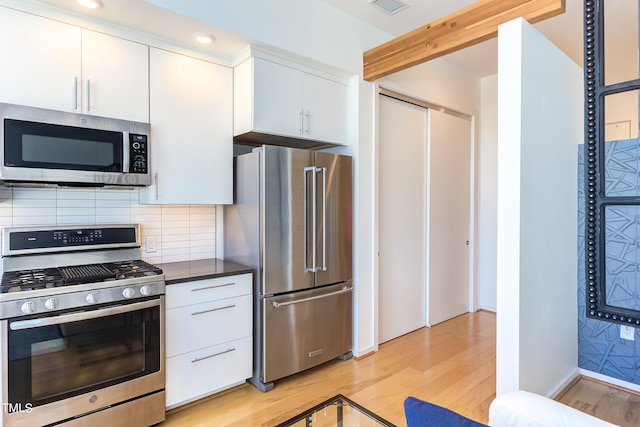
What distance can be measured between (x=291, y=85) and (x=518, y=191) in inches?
67.8

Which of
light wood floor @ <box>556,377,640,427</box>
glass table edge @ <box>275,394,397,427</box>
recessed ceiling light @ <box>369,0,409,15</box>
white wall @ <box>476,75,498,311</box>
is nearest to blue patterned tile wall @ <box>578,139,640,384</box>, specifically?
light wood floor @ <box>556,377,640,427</box>

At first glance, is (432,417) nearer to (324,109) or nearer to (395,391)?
(395,391)

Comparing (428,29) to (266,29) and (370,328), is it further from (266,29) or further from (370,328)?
(370,328)

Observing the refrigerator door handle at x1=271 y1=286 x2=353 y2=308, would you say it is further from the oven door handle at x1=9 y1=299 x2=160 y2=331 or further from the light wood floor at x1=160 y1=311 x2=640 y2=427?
the oven door handle at x1=9 y1=299 x2=160 y2=331

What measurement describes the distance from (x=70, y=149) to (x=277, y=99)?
1.34 meters

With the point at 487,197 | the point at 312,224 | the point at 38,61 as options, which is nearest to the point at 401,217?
the point at 312,224

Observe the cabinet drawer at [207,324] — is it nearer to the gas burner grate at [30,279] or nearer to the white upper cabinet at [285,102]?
the gas burner grate at [30,279]

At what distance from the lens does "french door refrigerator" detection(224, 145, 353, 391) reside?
252 centimetres

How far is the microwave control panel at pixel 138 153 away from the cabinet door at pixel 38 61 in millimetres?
351

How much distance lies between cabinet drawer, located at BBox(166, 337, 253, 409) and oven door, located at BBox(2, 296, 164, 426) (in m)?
0.11

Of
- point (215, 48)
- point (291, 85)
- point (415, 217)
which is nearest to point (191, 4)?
point (215, 48)

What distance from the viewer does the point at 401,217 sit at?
12.0ft

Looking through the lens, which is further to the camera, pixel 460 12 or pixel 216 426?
pixel 460 12

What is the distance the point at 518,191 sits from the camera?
2062 millimetres
